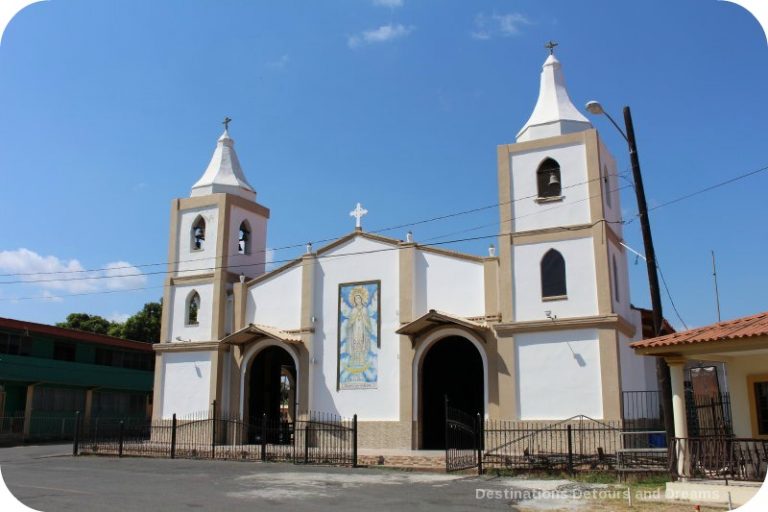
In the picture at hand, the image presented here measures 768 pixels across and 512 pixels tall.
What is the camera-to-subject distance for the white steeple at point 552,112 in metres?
23.2

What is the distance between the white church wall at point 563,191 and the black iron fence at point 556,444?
6055 mm

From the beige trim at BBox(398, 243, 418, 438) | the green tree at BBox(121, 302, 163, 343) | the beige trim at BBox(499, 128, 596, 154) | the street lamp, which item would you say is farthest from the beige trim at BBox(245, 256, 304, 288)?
the green tree at BBox(121, 302, 163, 343)

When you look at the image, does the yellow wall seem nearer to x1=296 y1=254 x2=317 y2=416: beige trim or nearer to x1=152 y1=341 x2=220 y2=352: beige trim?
x1=296 y1=254 x2=317 y2=416: beige trim

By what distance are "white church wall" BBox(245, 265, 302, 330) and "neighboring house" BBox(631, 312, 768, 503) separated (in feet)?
48.6

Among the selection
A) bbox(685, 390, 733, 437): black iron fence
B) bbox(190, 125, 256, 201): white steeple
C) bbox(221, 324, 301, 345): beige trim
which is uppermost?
bbox(190, 125, 256, 201): white steeple

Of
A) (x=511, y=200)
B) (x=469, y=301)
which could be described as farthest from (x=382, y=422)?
(x=511, y=200)

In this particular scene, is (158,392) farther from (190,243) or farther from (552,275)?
(552,275)

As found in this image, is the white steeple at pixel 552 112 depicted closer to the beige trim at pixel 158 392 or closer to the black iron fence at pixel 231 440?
the black iron fence at pixel 231 440

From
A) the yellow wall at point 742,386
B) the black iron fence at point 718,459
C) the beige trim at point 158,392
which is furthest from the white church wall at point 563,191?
the beige trim at point 158,392

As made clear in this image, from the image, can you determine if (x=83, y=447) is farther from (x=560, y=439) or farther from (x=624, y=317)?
(x=624, y=317)

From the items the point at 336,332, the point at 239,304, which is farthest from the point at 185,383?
the point at 336,332

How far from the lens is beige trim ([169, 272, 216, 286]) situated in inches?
1110

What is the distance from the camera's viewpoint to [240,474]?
17.8m

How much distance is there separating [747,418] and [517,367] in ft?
26.7
